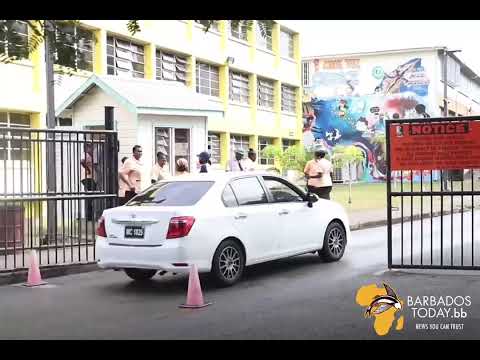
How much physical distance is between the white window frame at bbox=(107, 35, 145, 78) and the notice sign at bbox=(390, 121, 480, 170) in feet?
57.7

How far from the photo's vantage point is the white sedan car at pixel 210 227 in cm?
862

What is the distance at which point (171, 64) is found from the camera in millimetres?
29531

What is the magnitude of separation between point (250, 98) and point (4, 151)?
26883 millimetres

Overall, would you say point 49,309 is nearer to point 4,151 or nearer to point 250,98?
point 4,151

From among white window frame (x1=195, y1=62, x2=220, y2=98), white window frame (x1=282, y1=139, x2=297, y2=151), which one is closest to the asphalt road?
white window frame (x1=195, y1=62, x2=220, y2=98)

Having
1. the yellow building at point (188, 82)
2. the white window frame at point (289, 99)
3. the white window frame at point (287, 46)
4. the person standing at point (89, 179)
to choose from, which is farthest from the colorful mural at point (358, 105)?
the person standing at point (89, 179)

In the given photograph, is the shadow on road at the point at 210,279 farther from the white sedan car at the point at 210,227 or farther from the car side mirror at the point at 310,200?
the car side mirror at the point at 310,200

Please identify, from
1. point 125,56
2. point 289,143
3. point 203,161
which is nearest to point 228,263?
point 203,161

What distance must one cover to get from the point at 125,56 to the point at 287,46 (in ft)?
54.3

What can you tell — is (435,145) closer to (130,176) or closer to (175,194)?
(175,194)

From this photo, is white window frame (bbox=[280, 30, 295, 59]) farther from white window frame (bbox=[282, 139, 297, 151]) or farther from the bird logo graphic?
the bird logo graphic

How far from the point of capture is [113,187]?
11508 millimetres

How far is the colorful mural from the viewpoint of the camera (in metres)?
57.8

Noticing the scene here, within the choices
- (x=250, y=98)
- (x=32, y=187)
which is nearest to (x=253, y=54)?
(x=250, y=98)
